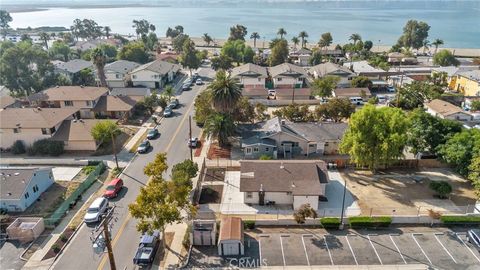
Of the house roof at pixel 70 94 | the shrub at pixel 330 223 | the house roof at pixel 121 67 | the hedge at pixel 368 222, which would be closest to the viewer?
the shrub at pixel 330 223

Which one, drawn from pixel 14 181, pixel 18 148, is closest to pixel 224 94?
pixel 14 181

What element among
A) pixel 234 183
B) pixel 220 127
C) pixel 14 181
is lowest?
pixel 234 183

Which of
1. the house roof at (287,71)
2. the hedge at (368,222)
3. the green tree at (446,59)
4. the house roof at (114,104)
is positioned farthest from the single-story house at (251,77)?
the green tree at (446,59)

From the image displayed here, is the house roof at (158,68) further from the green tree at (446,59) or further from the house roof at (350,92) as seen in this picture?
the green tree at (446,59)

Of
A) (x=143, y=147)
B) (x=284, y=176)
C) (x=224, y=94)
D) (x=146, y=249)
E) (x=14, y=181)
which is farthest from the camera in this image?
(x=224, y=94)

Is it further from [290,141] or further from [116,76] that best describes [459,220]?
[116,76]

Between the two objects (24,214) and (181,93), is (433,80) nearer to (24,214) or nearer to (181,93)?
(181,93)

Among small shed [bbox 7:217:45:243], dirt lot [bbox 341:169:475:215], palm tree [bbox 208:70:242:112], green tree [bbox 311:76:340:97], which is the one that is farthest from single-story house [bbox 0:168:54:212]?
green tree [bbox 311:76:340:97]

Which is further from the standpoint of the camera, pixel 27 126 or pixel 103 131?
pixel 27 126
